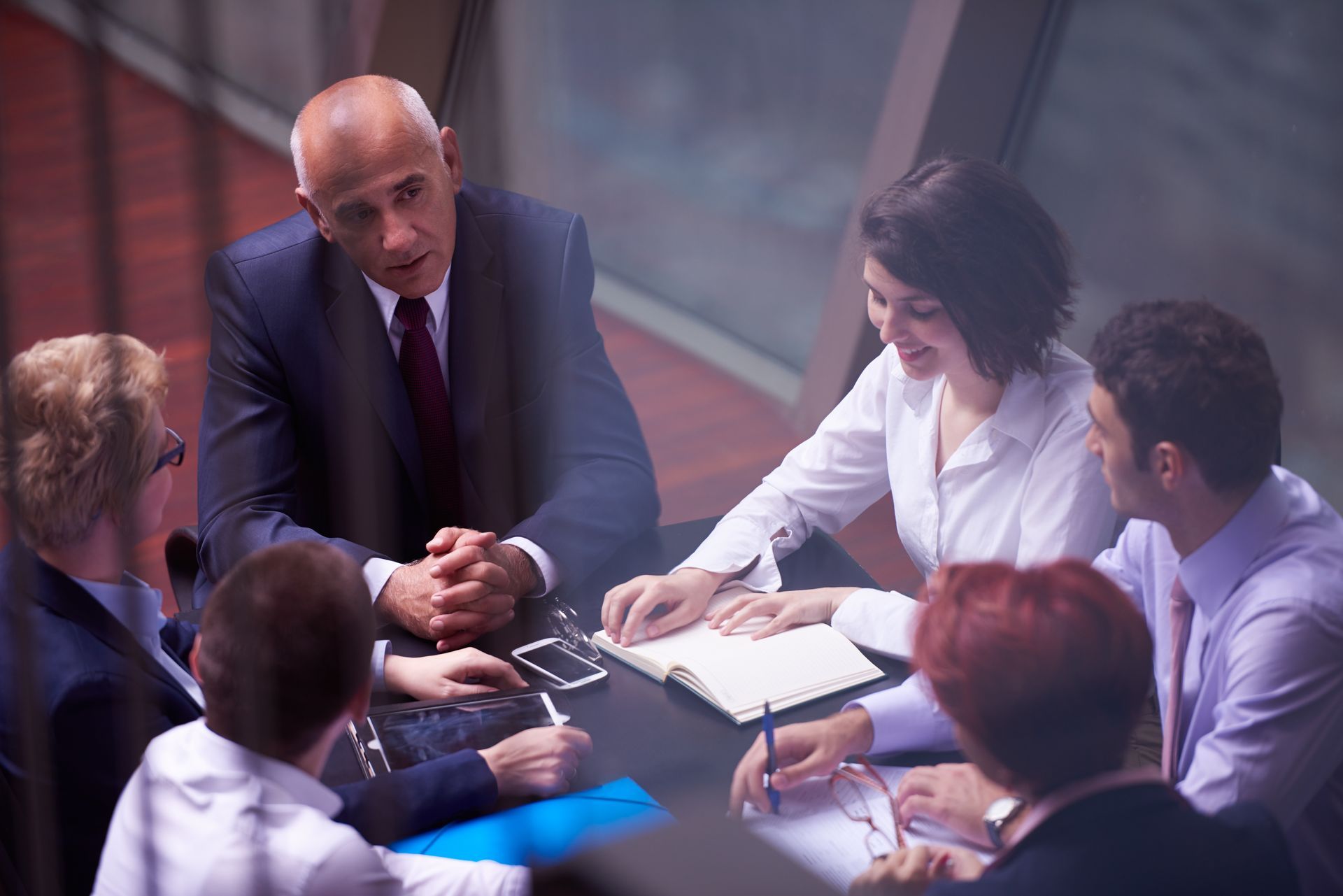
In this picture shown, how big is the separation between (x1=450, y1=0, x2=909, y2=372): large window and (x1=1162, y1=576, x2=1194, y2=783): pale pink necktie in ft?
7.08

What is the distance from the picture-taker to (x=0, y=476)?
1516mm

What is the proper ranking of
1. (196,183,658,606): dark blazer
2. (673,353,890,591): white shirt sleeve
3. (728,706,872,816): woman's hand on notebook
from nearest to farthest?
(728,706,872,816): woman's hand on notebook < (673,353,890,591): white shirt sleeve < (196,183,658,606): dark blazer

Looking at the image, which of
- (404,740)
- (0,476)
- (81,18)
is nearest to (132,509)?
(0,476)

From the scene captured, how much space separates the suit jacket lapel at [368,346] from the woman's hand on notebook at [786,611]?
70 centimetres

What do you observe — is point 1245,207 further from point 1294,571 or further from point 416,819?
point 416,819

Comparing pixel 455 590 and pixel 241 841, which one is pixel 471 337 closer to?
pixel 455 590

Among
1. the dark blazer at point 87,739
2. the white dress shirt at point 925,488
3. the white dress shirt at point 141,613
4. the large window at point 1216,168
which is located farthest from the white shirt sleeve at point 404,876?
the large window at point 1216,168

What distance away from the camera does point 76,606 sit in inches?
56.4

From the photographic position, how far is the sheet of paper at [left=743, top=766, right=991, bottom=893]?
124 centimetres

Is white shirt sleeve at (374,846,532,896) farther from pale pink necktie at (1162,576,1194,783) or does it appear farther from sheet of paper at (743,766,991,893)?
pale pink necktie at (1162,576,1194,783)

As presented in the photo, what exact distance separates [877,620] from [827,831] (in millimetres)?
386

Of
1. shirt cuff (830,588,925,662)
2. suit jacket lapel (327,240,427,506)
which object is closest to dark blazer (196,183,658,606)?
suit jacket lapel (327,240,427,506)

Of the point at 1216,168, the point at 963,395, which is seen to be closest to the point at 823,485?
the point at 963,395

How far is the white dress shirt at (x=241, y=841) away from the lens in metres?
1.13
